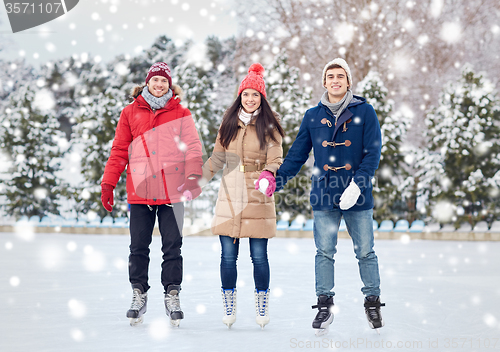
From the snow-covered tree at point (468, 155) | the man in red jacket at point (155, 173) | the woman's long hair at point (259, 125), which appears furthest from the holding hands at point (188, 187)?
the snow-covered tree at point (468, 155)

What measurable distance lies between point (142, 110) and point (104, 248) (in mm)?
6354

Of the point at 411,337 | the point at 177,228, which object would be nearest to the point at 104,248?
the point at 177,228

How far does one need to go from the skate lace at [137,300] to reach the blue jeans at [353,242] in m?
1.23

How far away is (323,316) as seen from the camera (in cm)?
347

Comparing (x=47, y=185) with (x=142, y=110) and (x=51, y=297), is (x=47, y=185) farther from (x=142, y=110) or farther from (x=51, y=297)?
(x=142, y=110)

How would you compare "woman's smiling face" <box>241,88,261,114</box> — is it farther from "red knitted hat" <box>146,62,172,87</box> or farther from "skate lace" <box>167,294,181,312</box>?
"skate lace" <box>167,294,181,312</box>

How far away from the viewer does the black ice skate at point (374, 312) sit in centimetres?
348

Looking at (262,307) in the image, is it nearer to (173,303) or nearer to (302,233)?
(173,303)

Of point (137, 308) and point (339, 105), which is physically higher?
point (339, 105)

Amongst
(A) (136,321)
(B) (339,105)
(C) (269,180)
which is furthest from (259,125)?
(A) (136,321)

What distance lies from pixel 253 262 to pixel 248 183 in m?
0.55

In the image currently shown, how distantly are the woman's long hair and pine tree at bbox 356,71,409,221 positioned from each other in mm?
10420

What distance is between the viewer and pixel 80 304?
4402mm

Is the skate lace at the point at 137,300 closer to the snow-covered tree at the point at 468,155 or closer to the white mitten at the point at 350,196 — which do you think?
the white mitten at the point at 350,196
